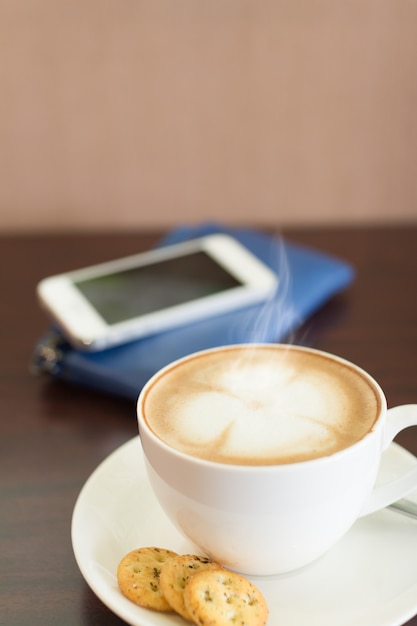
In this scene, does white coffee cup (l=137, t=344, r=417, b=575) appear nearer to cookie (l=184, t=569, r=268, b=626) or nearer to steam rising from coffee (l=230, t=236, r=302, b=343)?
cookie (l=184, t=569, r=268, b=626)

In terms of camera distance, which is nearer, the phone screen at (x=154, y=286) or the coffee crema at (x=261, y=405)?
the coffee crema at (x=261, y=405)

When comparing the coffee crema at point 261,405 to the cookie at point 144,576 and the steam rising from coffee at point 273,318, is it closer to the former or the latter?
the cookie at point 144,576

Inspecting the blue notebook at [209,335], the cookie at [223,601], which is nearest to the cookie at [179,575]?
the cookie at [223,601]

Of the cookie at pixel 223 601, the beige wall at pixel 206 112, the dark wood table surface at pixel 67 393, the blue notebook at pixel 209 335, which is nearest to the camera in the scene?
the cookie at pixel 223 601

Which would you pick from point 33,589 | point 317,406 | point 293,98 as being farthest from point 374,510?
point 293,98

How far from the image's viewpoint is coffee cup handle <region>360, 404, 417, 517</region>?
54 centimetres

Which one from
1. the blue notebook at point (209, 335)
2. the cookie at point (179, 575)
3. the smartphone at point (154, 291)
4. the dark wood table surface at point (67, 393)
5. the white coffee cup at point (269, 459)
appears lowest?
the dark wood table surface at point (67, 393)

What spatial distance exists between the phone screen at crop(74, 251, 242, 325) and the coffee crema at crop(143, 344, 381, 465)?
0.95 feet

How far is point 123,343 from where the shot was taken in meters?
0.87

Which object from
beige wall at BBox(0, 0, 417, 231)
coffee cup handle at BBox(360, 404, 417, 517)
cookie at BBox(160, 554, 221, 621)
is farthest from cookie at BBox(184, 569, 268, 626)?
beige wall at BBox(0, 0, 417, 231)

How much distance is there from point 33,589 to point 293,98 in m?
1.04

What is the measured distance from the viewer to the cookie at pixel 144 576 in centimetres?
48

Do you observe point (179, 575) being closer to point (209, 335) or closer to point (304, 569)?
point (304, 569)

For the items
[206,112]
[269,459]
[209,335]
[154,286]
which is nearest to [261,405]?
[269,459]
